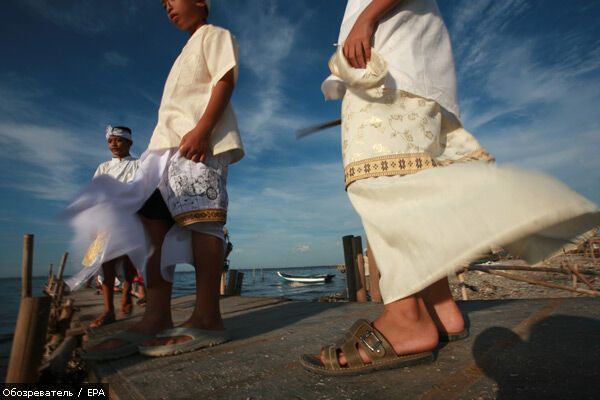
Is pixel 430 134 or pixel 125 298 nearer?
pixel 430 134

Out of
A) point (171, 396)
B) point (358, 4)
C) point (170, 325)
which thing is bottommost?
point (171, 396)

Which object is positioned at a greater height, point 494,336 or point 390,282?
point 390,282

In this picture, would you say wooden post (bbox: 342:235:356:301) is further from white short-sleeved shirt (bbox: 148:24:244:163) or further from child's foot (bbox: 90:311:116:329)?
white short-sleeved shirt (bbox: 148:24:244:163)

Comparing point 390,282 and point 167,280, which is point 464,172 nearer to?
point 390,282

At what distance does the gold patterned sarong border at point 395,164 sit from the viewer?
4.09ft

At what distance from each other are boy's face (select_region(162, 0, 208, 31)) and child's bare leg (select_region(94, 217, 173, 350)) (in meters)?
1.46

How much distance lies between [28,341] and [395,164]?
142cm

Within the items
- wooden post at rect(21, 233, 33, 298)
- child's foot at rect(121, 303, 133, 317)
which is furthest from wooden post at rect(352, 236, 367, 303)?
wooden post at rect(21, 233, 33, 298)

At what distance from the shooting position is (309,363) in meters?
1.32

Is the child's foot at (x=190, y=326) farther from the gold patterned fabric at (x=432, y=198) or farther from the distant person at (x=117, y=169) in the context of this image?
the distant person at (x=117, y=169)

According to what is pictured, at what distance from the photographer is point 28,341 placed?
3.38ft

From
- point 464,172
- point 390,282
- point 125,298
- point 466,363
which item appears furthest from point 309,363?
point 125,298

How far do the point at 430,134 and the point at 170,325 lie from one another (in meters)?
1.98

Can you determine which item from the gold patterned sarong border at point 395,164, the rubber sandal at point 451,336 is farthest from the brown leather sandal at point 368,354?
the gold patterned sarong border at point 395,164
